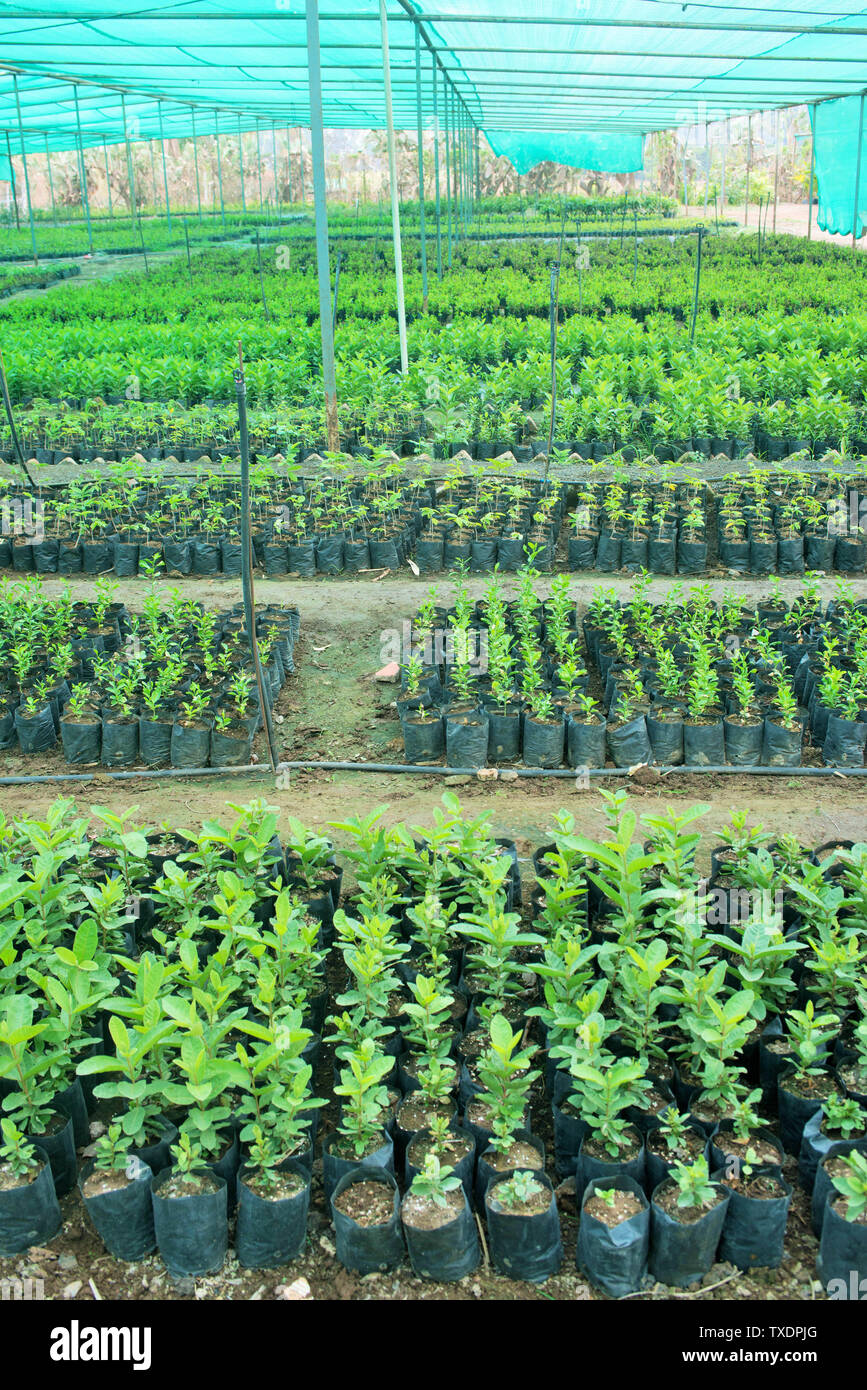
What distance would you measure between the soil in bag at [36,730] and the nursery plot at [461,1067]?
6.06 feet

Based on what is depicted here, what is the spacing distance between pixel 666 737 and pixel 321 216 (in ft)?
18.9

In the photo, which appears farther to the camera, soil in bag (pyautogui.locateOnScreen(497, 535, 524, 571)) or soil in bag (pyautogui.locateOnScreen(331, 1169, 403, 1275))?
soil in bag (pyautogui.locateOnScreen(497, 535, 524, 571))

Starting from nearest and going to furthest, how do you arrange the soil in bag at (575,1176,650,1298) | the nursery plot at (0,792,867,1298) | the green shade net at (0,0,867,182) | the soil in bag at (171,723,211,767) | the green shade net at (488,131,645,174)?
1. the soil in bag at (575,1176,650,1298)
2. the nursery plot at (0,792,867,1298)
3. the soil in bag at (171,723,211,767)
4. the green shade net at (0,0,867,182)
5. the green shade net at (488,131,645,174)

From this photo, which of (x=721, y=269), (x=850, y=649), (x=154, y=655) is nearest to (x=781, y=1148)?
(x=850, y=649)

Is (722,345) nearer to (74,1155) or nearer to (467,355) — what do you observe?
(467,355)

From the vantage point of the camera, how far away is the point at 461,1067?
3006 millimetres

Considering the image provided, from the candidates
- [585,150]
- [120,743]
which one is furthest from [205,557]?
[585,150]

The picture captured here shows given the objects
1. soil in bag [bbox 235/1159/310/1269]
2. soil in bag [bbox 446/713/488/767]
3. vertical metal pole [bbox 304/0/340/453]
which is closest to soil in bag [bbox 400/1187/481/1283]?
soil in bag [bbox 235/1159/310/1269]

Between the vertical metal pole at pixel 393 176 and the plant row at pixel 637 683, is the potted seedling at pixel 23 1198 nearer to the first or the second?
the plant row at pixel 637 683

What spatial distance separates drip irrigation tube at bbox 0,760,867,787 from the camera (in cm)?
491

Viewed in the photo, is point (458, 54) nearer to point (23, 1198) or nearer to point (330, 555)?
point (330, 555)

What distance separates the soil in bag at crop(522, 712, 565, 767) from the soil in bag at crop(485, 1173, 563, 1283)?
2621 mm

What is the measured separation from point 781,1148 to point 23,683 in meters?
4.34

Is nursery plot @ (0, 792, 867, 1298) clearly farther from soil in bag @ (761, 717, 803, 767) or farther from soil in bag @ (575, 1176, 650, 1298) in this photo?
→ soil in bag @ (761, 717, 803, 767)
